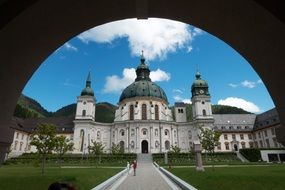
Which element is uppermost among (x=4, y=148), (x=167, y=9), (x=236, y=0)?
(x=167, y=9)

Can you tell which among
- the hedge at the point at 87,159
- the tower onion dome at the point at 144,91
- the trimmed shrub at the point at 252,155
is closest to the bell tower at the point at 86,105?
the tower onion dome at the point at 144,91

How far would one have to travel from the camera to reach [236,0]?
9.16ft

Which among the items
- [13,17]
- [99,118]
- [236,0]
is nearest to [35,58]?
[13,17]

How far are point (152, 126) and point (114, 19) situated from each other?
257ft

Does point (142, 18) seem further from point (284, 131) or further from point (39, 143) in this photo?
point (39, 143)

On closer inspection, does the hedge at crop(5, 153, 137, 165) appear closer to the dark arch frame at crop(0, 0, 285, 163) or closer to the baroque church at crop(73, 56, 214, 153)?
the baroque church at crop(73, 56, 214, 153)

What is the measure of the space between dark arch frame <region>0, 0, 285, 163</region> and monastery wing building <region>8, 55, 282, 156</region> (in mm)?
75876

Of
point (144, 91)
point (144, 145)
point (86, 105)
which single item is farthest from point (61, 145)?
point (144, 91)

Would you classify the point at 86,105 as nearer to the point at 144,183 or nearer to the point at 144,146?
the point at 144,146

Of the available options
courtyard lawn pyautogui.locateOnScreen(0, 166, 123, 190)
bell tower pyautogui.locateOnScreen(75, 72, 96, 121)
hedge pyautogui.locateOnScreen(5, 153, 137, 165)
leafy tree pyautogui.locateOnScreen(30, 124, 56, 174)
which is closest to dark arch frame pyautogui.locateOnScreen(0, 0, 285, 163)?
courtyard lawn pyautogui.locateOnScreen(0, 166, 123, 190)

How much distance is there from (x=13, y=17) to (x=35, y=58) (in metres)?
0.89

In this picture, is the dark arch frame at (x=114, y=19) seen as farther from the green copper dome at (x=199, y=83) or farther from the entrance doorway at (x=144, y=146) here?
the green copper dome at (x=199, y=83)

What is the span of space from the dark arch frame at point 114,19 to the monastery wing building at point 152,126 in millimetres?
75876

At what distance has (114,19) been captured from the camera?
3.53 m
